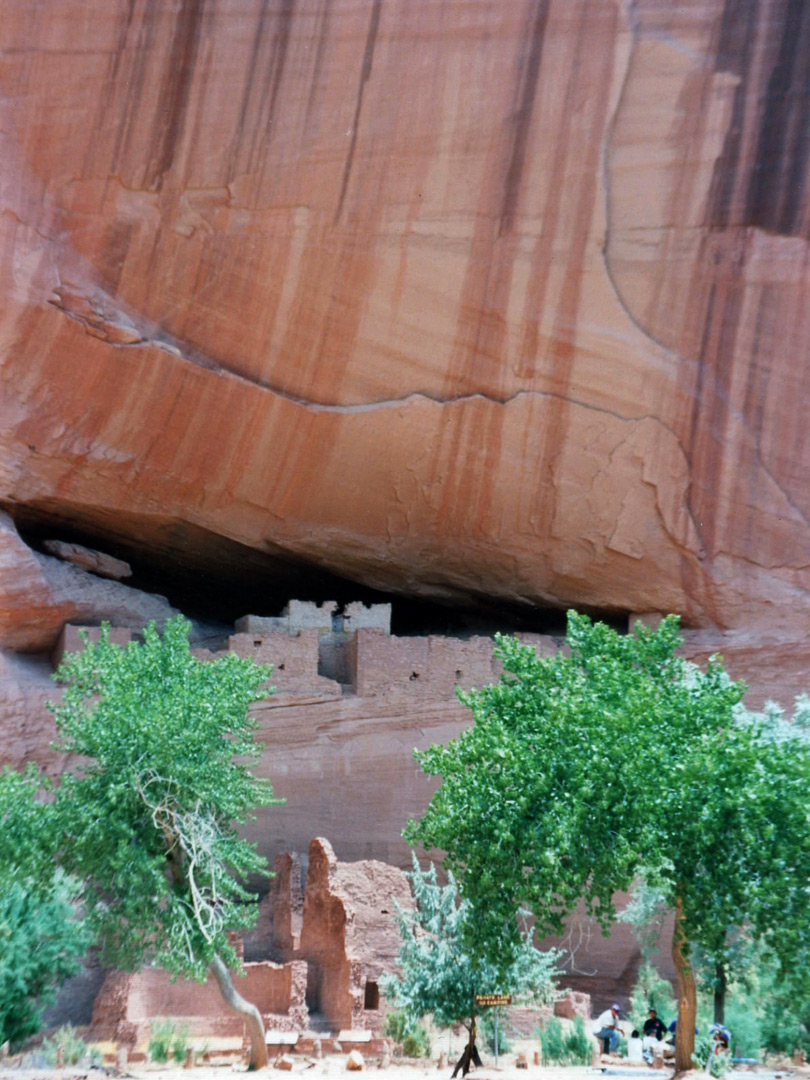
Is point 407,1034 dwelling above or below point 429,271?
below

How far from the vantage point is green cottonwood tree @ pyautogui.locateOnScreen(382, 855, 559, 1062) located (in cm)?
1390

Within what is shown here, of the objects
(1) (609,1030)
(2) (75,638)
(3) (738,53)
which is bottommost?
(1) (609,1030)

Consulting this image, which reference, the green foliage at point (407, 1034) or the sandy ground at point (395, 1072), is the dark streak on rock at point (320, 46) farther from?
the sandy ground at point (395, 1072)

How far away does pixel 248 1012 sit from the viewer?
13602mm

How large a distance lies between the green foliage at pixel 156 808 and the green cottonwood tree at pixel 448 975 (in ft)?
5.82

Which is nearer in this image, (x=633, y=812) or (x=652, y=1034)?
(x=633, y=812)

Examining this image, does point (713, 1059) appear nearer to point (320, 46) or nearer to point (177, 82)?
point (320, 46)

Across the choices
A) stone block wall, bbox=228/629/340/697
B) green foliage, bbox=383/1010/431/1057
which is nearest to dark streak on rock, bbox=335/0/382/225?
stone block wall, bbox=228/629/340/697

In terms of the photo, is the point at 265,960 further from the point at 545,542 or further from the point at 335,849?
the point at 545,542

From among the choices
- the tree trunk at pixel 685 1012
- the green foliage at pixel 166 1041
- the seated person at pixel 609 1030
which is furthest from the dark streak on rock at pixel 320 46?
the seated person at pixel 609 1030

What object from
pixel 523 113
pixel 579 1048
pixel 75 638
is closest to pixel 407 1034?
pixel 579 1048

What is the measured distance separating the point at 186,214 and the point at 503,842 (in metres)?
9.46

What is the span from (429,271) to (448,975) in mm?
8649

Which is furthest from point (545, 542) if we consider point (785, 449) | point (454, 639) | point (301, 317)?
point (301, 317)
